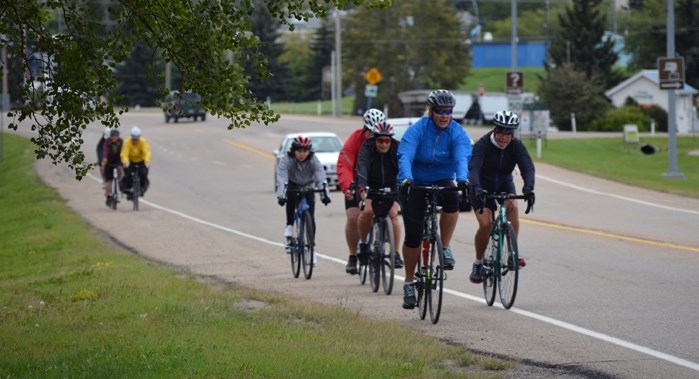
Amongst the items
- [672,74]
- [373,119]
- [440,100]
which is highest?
[672,74]

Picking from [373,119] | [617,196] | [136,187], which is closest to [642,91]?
[617,196]

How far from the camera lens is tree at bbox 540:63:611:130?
74.1m

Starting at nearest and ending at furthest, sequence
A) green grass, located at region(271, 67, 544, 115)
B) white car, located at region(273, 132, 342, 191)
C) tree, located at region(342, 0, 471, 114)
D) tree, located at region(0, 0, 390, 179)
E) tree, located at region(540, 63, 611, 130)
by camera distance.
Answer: tree, located at region(0, 0, 390, 179)
white car, located at region(273, 132, 342, 191)
tree, located at region(540, 63, 611, 130)
tree, located at region(342, 0, 471, 114)
green grass, located at region(271, 67, 544, 115)

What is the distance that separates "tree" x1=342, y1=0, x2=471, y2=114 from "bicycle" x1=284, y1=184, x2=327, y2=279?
83.3 metres

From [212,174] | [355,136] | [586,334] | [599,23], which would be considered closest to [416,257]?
[586,334]

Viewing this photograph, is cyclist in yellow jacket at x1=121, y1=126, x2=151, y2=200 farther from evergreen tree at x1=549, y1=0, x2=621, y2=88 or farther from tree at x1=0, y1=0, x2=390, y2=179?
evergreen tree at x1=549, y1=0, x2=621, y2=88

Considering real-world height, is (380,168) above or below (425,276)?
above

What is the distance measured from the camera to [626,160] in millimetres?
47000

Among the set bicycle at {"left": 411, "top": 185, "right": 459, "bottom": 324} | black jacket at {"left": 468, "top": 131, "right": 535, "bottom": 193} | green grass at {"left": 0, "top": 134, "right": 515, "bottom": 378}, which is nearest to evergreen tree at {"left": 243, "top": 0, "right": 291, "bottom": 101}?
green grass at {"left": 0, "top": 134, "right": 515, "bottom": 378}

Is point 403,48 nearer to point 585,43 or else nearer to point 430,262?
point 585,43

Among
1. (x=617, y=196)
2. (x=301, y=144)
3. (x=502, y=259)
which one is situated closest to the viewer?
(x=502, y=259)

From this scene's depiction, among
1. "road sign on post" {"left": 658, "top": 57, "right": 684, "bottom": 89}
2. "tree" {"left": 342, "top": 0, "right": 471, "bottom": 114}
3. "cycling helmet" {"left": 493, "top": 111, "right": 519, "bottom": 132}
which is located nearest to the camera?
"cycling helmet" {"left": 493, "top": 111, "right": 519, "bottom": 132}

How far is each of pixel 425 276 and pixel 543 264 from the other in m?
5.19

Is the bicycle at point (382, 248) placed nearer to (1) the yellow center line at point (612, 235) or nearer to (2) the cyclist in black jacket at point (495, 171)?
(2) the cyclist in black jacket at point (495, 171)
